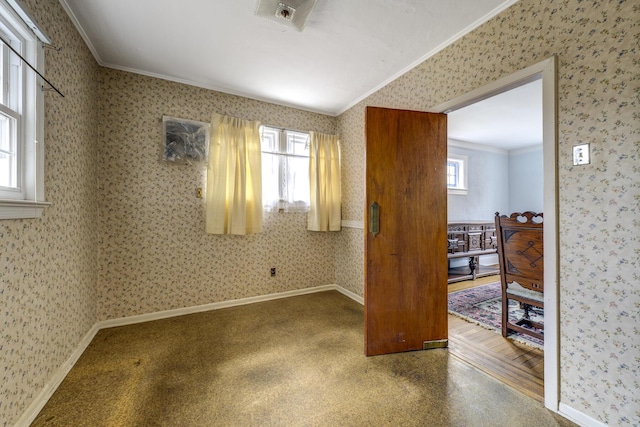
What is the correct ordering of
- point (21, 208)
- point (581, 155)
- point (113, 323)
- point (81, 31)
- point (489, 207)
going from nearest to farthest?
1. point (21, 208)
2. point (581, 155)
3. point (81, 31)
4. point (113, 323)
5. point (489, 207)

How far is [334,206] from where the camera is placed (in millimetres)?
3367

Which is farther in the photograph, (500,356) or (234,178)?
(234,178)

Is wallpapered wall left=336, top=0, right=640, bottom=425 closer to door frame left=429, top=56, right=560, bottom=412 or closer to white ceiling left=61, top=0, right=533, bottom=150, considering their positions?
door frame left=429, top=56, right=560, bottom=412

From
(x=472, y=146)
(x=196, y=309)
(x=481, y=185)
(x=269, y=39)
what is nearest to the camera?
(x=269, y=39)

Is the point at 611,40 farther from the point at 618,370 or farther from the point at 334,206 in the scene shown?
the point at 334,206

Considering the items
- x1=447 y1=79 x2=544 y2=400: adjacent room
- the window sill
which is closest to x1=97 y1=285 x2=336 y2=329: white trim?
the window sill

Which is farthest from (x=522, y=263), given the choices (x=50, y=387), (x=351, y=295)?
(x=50, y=387)

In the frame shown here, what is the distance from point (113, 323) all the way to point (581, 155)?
3.84 meters

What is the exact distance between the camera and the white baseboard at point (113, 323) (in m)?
1.32

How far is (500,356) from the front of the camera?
75.7 inches

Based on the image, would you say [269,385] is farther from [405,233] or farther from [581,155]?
[581,155]

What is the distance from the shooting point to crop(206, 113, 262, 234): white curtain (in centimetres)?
270

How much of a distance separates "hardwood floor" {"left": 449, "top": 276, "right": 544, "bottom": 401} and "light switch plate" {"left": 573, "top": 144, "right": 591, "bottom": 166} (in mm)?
1394

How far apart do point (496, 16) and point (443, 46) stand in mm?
401
